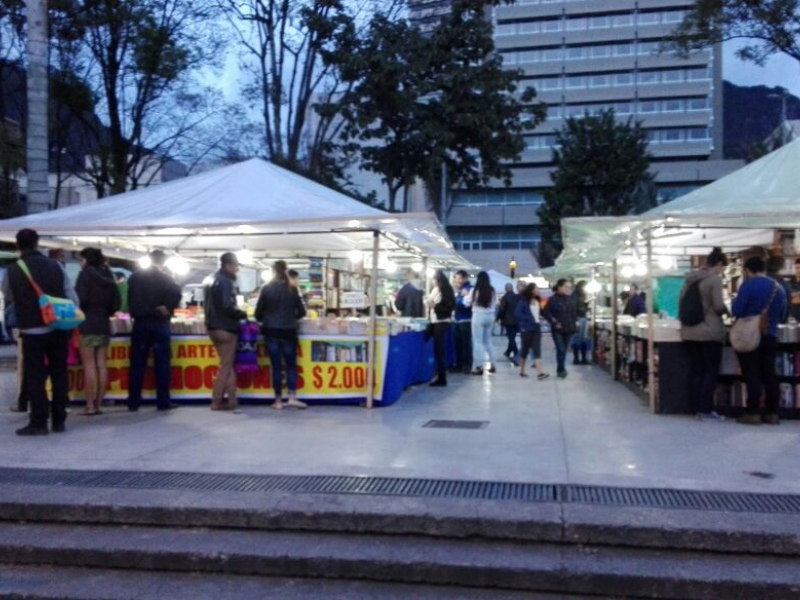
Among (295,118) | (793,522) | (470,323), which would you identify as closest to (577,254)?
(470,323)

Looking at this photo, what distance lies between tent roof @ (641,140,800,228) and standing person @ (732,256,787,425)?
595mm

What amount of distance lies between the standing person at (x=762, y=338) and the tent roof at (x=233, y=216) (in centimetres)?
350

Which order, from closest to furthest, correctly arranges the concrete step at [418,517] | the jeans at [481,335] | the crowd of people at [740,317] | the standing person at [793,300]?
1. the concrete step at [418,517]
2. the crowd of people at [740,317]
3. the standing person at [793,300]
4. the jeans at [481,335]

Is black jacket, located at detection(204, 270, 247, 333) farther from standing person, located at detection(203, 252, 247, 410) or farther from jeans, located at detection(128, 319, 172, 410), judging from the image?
jeans, located at detection(128, 319, 172, 410)

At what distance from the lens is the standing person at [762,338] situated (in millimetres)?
9336

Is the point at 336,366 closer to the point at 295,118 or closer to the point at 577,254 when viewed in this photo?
the point at 577,254

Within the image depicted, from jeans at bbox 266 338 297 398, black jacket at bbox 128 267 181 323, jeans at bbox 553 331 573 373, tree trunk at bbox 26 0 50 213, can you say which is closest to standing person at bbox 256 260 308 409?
jeans at bbox 266 338 297 398

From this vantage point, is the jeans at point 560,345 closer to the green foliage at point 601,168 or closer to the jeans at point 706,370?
the jeans at point 706,370

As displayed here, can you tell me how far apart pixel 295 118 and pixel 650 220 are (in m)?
15.6

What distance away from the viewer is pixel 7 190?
92.6ft

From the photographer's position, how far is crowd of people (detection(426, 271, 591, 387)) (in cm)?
1359

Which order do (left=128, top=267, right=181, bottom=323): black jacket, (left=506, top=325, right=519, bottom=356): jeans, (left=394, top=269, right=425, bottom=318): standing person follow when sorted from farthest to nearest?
(left=506, top=325, right=519, bottom=356): jeans < (left=394, top=269, right=425, bottom=318): standing person < (left=128, top=267, right=181, bottom=323): black jacket

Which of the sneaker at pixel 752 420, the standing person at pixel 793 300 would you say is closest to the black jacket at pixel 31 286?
the sneaker at pixel 752 420

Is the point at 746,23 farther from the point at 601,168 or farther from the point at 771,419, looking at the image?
the point at 601,168
